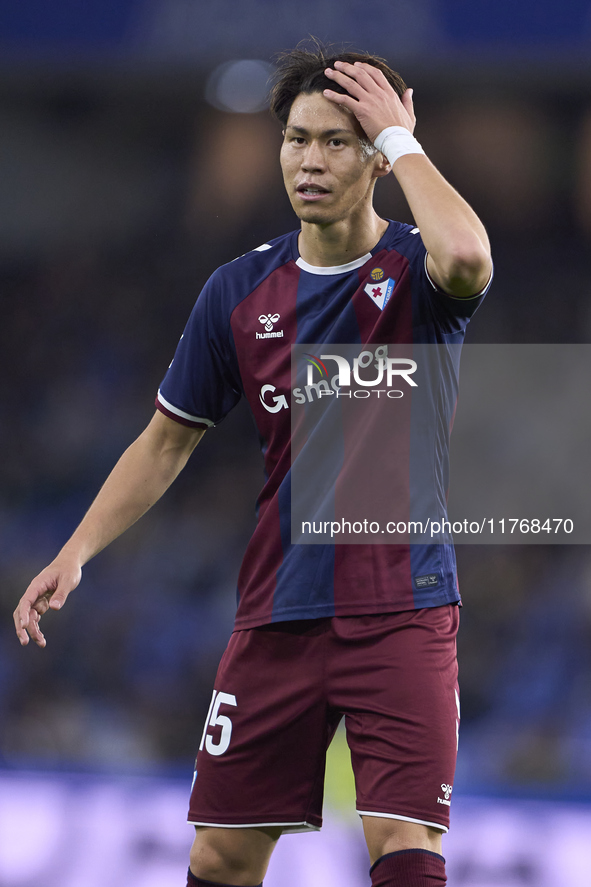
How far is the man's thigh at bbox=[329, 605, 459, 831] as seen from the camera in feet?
6.09

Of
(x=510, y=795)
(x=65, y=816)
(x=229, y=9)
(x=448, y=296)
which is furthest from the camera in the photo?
(x=229, y=9)

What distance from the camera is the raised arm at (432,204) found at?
73.8 inches

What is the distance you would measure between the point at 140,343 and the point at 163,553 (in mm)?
1237

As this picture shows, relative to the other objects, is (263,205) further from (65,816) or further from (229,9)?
(65,816)

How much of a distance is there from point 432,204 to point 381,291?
260 millimetres

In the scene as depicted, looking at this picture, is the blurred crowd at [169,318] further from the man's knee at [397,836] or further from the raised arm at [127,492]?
the man's knee at [397,836]

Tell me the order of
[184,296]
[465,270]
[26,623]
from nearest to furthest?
1. [465,270]
2. [26,623]
3. [184,296]

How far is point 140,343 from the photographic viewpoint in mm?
5855

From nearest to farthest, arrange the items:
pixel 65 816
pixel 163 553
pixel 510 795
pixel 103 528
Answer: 1. pixel 103 528
2. pixel 65 816
3. pixel 510 795
4. pixel 163 553

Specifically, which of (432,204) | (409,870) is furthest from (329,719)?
(432,204)

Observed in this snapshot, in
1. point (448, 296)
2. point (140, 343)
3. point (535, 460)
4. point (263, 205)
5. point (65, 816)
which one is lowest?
point (65, 816)

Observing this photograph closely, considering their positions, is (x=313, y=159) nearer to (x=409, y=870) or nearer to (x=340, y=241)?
(x=340, y=241)

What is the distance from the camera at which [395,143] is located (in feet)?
6.70

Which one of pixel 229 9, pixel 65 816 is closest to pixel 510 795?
pixel 65 816
